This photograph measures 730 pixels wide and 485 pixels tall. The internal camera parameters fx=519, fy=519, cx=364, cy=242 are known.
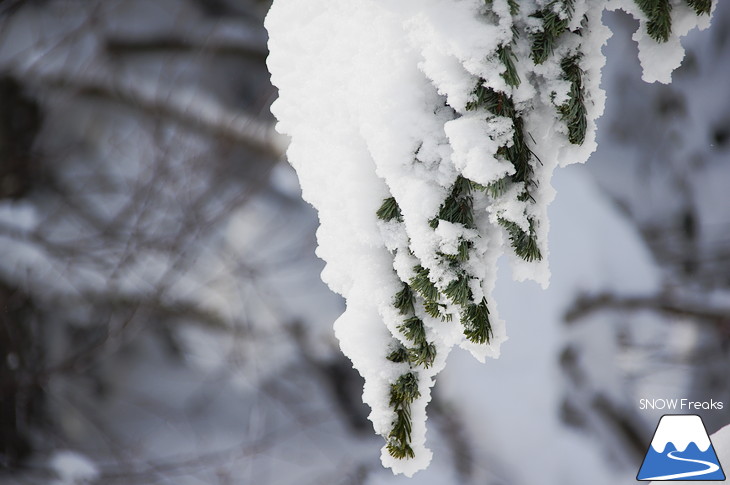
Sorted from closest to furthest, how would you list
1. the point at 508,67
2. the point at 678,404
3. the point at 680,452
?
the point at 508,67 → the point at 680,452 → the point at 678,404

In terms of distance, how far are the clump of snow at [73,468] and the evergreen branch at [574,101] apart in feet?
6.97

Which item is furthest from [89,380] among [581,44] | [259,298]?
[581,44]

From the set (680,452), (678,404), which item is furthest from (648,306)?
(680,452)

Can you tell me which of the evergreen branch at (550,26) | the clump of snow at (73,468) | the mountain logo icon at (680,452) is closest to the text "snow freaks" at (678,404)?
the mountain logo icon at (680,452)

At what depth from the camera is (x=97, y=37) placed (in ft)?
6.63

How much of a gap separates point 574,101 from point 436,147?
0.10 m

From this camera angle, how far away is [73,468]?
6.36 feet

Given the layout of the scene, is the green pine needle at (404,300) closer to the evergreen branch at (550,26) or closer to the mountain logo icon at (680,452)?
the evergreen branch at (550,26)

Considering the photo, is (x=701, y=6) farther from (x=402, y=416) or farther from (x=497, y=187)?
(x=402, y=416)

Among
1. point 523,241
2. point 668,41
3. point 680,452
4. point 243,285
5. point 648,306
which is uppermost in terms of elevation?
point 648,306

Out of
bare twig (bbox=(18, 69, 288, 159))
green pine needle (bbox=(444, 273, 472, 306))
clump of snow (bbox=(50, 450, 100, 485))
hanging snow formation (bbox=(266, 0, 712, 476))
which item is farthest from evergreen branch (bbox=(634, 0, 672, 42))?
→ clump of snow (bbox=(50, 450, 100, 485))

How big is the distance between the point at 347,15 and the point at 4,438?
229cm

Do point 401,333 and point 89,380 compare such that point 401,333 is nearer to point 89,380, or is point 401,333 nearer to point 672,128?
point 672,128

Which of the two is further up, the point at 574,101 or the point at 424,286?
the point at 574,101
